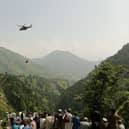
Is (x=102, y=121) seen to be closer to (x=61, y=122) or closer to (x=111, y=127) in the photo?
(x=111, y=127)

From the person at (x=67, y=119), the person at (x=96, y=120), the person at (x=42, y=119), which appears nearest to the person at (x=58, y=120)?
the person at (x=67, y=119)

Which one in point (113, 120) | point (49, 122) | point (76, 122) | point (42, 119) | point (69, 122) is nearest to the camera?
point (113, 120)

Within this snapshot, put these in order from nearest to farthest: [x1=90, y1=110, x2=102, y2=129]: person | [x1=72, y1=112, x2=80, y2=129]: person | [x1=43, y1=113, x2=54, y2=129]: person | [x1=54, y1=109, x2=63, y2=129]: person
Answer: [x1=90, y1=110, x2=102, y2=129]: person, [x1=72, y1=112, x2=80, y2=129]: person, [x1=54, y1=109, x2=63, y2=129]: person, [x1=43, y1=113, x2=54, y2=129]: person

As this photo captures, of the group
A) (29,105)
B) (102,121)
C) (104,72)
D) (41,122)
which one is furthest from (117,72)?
(29,105)

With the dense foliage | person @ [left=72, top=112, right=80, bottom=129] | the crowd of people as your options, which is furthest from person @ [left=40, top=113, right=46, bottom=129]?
the dense foliage

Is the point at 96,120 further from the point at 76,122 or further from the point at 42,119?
the point at 42,119

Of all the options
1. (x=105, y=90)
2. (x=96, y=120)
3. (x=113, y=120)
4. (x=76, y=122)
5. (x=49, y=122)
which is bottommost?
(x=49, y=122)

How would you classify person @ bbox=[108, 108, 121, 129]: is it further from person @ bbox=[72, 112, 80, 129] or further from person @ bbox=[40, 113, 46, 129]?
person @ bbox=[40, 113, 46, 129]

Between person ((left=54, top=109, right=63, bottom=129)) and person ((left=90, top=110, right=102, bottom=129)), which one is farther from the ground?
person ((left=90, top=110, right=102, bottom=129))

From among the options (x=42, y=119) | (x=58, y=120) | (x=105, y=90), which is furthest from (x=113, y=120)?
(x=105, y=90)

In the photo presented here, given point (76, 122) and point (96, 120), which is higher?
point (96, 120)

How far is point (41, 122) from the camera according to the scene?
28.0 meters

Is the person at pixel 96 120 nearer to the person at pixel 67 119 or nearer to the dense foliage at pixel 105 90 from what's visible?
the person at pixel 67 119

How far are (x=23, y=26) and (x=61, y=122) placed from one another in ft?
48.3
